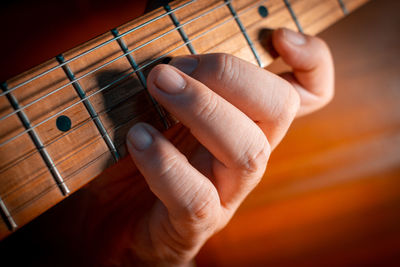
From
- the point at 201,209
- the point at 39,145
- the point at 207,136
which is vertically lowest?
the point at 201,209

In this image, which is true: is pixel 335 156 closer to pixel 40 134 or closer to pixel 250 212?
pixel 250 212

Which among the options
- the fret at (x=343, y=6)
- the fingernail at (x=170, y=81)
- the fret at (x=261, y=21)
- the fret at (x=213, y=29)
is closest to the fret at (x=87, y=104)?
the fingernail at (x=170, y=81)

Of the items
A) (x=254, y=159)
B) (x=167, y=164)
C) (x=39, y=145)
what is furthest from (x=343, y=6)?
(x=39, y=145)

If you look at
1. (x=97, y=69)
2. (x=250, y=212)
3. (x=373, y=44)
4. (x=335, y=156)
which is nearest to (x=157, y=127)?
(x=97, y=69)

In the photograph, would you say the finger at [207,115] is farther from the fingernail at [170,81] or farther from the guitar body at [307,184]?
the guitar body at [307,184]

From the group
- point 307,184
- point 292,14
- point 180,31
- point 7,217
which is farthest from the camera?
point 307,184

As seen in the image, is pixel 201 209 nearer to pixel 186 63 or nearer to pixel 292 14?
pixel 186 63
